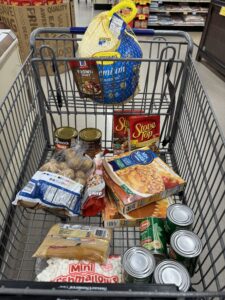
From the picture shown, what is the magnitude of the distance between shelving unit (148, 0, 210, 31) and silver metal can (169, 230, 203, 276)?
171 inches

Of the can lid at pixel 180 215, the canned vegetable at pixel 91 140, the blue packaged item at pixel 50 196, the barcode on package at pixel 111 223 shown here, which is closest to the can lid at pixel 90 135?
the canned vegetable at pixel 91 140

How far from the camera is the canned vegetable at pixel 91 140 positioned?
1166 millimetres

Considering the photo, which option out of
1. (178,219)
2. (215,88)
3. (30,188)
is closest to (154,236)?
(178,219)

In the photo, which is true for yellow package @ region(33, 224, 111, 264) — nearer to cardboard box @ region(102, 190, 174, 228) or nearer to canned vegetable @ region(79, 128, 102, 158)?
cardboard box @ region(102, 190, 174, 228)

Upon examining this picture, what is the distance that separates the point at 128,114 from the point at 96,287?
2.59 ft

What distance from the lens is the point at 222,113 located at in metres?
2.41

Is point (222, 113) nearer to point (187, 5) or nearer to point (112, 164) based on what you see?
point (112, 164)

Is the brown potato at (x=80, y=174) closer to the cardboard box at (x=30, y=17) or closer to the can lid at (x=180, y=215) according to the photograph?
the can lid at (x=180, y=215)

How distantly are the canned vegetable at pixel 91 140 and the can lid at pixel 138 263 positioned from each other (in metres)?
0.54

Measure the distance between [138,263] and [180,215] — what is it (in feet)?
0.70

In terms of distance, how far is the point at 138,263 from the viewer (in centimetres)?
72

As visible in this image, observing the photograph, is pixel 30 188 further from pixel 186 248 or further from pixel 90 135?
pixel 186 248

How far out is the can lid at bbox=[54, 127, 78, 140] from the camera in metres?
1.16

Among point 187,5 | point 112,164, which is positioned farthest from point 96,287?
point 187,5
